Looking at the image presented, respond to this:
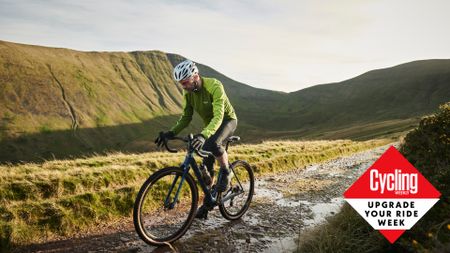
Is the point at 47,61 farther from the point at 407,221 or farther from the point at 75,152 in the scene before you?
the point at 407,221

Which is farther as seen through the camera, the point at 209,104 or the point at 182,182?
the point at 209,104

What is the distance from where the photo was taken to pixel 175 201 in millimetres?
6676

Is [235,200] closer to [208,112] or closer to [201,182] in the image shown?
[201,182]

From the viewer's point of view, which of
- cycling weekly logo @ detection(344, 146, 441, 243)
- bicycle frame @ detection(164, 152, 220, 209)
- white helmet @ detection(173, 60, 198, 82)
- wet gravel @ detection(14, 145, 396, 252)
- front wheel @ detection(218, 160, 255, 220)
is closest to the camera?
cycling weekly logo @ detection(344, 146, 441, 243)

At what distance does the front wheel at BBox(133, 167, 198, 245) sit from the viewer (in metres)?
5.96

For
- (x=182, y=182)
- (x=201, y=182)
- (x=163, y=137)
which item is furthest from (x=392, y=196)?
(x=163, y=137)

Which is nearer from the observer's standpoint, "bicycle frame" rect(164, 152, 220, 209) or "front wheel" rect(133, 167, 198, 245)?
"front wheel" rect(133, 167, 198, 245)

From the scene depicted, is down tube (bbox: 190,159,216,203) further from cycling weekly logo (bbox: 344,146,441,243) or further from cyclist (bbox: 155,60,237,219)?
cycling weekly logo (bbox: 344,146,441,243)

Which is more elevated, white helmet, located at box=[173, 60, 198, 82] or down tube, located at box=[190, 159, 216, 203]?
white helmet, located at box=[173, 60, 198, 82]

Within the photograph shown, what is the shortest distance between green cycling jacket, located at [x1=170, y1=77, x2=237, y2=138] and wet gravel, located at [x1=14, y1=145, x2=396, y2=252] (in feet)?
7.39

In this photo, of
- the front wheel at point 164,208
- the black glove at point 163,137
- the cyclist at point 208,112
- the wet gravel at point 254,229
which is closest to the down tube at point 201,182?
the cyclist at point 208,112

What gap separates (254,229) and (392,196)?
3218mm

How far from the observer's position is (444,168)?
6.52 meters

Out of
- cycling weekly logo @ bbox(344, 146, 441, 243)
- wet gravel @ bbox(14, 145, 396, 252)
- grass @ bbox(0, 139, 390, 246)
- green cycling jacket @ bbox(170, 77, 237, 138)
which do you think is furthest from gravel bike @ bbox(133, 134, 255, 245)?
cycling weekly logo @ bbox(344, 146, 441, 243)
